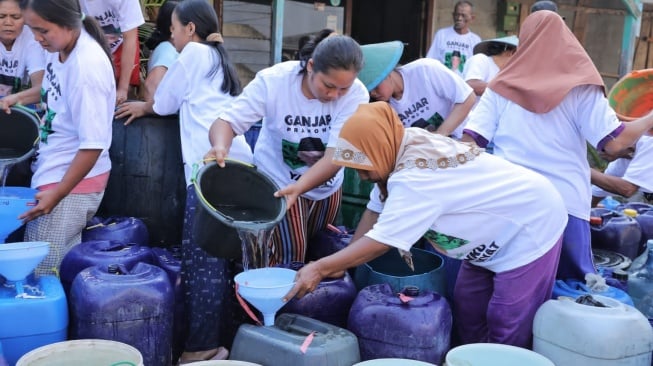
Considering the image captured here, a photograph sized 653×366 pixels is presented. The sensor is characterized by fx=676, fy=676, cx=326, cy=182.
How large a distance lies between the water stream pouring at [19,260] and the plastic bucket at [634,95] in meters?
3.18

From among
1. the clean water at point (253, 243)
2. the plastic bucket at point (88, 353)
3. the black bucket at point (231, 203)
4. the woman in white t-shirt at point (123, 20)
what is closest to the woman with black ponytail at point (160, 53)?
the woman in white t-shirt at point (123, 20)

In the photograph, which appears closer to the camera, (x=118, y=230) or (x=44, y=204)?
(x=44, y=204)

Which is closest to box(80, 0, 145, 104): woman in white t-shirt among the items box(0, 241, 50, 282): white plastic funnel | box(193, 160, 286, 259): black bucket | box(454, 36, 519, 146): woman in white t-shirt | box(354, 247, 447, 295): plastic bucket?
box(193, 160, 286, 259): black bucket

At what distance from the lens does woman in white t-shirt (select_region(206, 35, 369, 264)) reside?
3090 millimetres

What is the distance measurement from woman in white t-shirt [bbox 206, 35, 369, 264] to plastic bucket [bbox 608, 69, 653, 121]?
5.48ft

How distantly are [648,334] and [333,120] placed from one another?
169 cm

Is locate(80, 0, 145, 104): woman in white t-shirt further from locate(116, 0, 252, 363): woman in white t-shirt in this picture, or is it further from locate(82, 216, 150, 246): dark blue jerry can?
locate(82, 216, 150, 246): dark blue jerry can

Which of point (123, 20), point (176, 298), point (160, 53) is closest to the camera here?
point (176, 298)

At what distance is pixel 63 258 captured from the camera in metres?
3.25

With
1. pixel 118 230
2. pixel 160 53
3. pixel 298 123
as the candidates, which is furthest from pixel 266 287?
pixel 160 53

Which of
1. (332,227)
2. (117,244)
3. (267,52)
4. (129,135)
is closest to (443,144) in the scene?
(332,227)

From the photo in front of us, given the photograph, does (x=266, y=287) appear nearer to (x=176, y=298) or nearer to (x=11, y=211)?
(x=176, y=298)

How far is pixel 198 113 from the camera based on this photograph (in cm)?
355

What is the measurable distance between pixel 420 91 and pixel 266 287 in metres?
1.91
